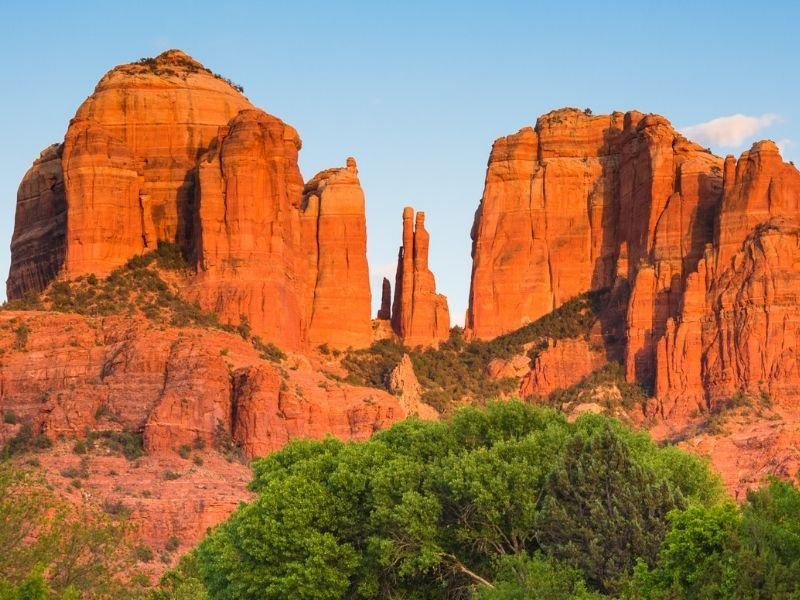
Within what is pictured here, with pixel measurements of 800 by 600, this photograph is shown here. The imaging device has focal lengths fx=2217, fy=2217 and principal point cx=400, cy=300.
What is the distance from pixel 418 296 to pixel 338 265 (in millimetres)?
8688

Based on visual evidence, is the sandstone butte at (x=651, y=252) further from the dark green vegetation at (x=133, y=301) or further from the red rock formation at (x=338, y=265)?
the dark green vegetation at (x=133, y=301)

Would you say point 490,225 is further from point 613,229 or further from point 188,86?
point 188,86

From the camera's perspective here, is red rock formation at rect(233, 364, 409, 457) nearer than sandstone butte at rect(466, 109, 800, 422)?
Yes

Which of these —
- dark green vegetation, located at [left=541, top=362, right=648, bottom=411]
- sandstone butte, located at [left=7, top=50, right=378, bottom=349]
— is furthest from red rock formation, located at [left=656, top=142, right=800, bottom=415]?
sandstone butte, located at [left=7, top=50, right=378, bottom=349]

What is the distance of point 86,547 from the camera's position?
257 ft

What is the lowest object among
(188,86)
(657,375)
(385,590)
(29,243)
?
(385,590)

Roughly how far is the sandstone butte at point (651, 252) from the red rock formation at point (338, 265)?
12.0 metres

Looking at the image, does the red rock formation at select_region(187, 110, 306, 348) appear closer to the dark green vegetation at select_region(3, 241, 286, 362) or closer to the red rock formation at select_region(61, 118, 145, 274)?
the dark green vegetation at select_region(3, 241, 286, 362)

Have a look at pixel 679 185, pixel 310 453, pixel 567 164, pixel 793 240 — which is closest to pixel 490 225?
pixel 567 164

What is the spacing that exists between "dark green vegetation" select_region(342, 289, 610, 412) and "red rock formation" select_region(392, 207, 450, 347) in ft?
4.06

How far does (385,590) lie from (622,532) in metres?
10.8

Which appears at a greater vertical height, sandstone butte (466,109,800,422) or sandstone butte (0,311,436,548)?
sandstone butte (466,109,800,422)

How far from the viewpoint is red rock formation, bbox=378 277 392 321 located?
159250 millimetres

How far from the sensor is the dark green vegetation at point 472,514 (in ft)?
221
